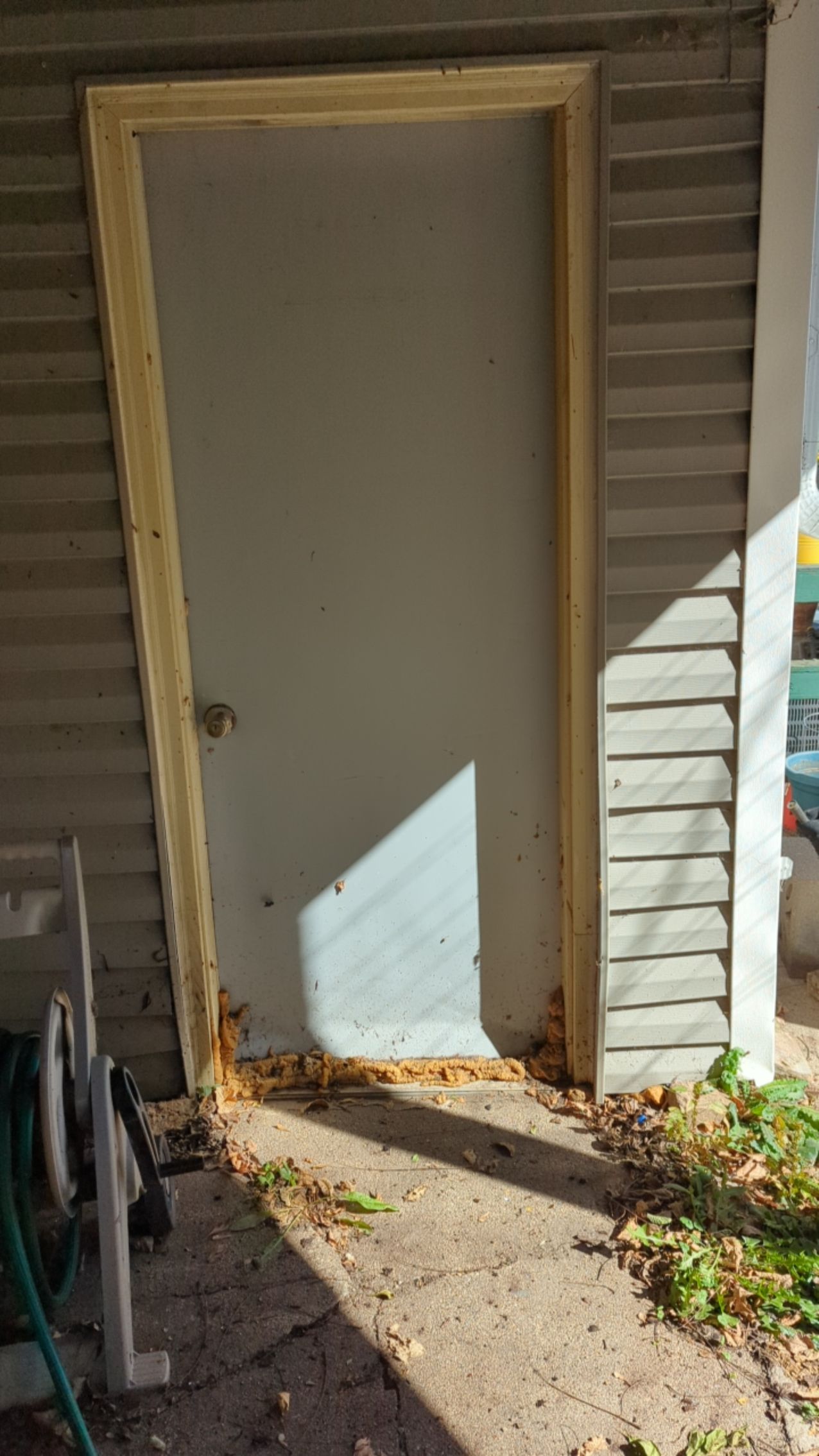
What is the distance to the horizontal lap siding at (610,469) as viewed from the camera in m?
2.43

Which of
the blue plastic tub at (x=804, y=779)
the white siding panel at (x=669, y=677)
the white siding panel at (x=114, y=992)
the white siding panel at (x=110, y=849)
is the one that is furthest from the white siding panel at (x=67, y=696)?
the blue plastic tub at (x=804, y=779)

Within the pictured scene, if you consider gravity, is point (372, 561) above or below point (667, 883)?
above

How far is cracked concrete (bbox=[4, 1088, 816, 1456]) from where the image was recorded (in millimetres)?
2184

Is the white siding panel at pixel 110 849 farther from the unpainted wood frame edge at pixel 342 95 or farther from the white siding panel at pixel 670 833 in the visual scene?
the unpainted wood frame edge at pixel 342 95

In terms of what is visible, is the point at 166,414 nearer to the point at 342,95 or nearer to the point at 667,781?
the point at 342,95

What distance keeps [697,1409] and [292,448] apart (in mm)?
2524

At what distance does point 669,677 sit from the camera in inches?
112

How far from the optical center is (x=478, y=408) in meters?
2.80

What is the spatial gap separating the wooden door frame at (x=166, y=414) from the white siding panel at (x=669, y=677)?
0.07 metres

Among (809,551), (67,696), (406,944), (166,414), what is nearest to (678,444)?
(166,414)

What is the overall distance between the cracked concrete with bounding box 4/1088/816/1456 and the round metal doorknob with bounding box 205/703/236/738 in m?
1.24

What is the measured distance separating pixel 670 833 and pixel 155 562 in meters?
1.66

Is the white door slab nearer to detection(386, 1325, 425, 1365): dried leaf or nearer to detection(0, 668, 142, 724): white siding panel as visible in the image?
Result: detection(0, 668, 142, 724): white siding panel

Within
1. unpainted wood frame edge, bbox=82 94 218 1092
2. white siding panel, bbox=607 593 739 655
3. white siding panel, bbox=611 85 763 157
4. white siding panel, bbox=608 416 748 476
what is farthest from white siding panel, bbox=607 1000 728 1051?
white siding panel, bbox=611 85 763 157
